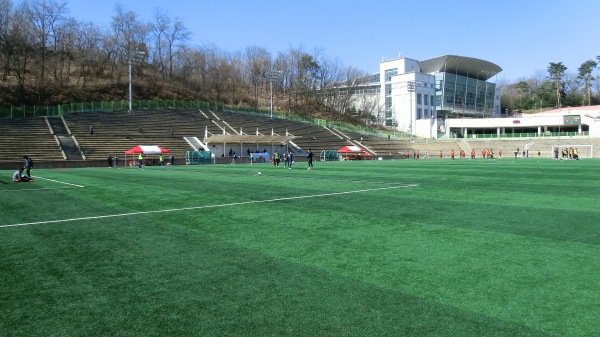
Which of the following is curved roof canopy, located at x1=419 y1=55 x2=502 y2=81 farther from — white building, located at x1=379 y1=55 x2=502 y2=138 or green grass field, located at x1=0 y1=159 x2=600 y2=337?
green grass field, located at x1=0 y1=159 x2=600 y2=337

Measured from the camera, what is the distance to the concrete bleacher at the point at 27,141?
44.4m

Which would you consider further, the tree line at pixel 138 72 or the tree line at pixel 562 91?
the tree line at pixel 562 91

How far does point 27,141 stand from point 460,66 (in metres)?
97.0

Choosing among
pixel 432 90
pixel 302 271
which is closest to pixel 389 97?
pixel 432 90

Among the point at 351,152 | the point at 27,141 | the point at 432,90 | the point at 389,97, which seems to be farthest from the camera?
the point at 389,97

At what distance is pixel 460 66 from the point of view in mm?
108438

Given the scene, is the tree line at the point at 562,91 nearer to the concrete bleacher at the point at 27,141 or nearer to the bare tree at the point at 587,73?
the bare tree at the point at 587,73

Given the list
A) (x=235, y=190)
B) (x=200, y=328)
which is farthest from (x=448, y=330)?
(x=235, y=190)

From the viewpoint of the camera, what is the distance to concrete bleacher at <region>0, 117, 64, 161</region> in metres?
44.4

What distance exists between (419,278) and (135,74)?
94.2 m

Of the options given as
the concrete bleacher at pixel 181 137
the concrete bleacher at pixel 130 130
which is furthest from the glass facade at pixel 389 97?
the concrete bleacher at pixel 130 130

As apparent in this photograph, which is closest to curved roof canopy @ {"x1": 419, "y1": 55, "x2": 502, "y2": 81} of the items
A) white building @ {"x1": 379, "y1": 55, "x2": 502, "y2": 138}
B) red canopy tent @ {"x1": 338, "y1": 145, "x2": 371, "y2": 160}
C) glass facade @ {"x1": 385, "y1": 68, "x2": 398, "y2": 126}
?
white building @ {"x1": 379, "y1": 55, "x2": 502, "y2": 138}

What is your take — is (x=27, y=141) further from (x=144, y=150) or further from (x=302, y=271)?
(x=302, y=271)

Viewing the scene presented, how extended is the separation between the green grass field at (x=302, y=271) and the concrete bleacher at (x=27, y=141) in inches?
1523
